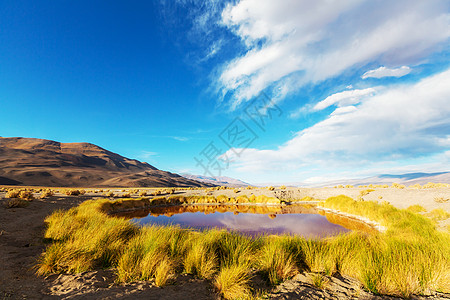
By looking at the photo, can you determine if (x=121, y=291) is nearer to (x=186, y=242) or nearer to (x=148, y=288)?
(x=148, y=288)

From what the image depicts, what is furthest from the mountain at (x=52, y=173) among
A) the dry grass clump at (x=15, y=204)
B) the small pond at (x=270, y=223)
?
the small pond at (x=270, y=223)

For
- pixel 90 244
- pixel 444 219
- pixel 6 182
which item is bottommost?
pixel 444 219

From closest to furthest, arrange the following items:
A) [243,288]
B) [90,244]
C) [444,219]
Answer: [243,288] → [90,244] → [444,219]

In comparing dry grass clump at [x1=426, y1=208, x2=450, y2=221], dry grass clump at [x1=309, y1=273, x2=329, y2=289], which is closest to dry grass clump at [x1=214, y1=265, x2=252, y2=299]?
dry grass clump at [x1=309, y1=273, x2=329, y2=289]

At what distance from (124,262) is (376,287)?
5.10 meters

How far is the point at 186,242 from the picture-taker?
5.25 meters

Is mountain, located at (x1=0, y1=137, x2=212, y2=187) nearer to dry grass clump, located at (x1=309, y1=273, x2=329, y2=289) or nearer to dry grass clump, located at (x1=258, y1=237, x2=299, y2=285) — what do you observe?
dry grass clump, located at (x1=258, y1=237, x2=299, y2=285)

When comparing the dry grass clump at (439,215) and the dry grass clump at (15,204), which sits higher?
the dry grass clump at (15,204)

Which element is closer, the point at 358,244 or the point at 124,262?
the point at 124,262

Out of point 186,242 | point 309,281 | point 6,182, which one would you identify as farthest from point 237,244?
point 6,182

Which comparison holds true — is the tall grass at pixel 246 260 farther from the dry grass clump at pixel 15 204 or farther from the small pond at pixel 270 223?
the dry grass clump at pixel 15 204

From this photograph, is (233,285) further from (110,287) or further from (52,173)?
(52,173)

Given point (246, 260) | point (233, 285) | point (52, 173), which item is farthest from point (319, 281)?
point (52, 173)

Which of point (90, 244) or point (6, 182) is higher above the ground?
point (6, 182)
